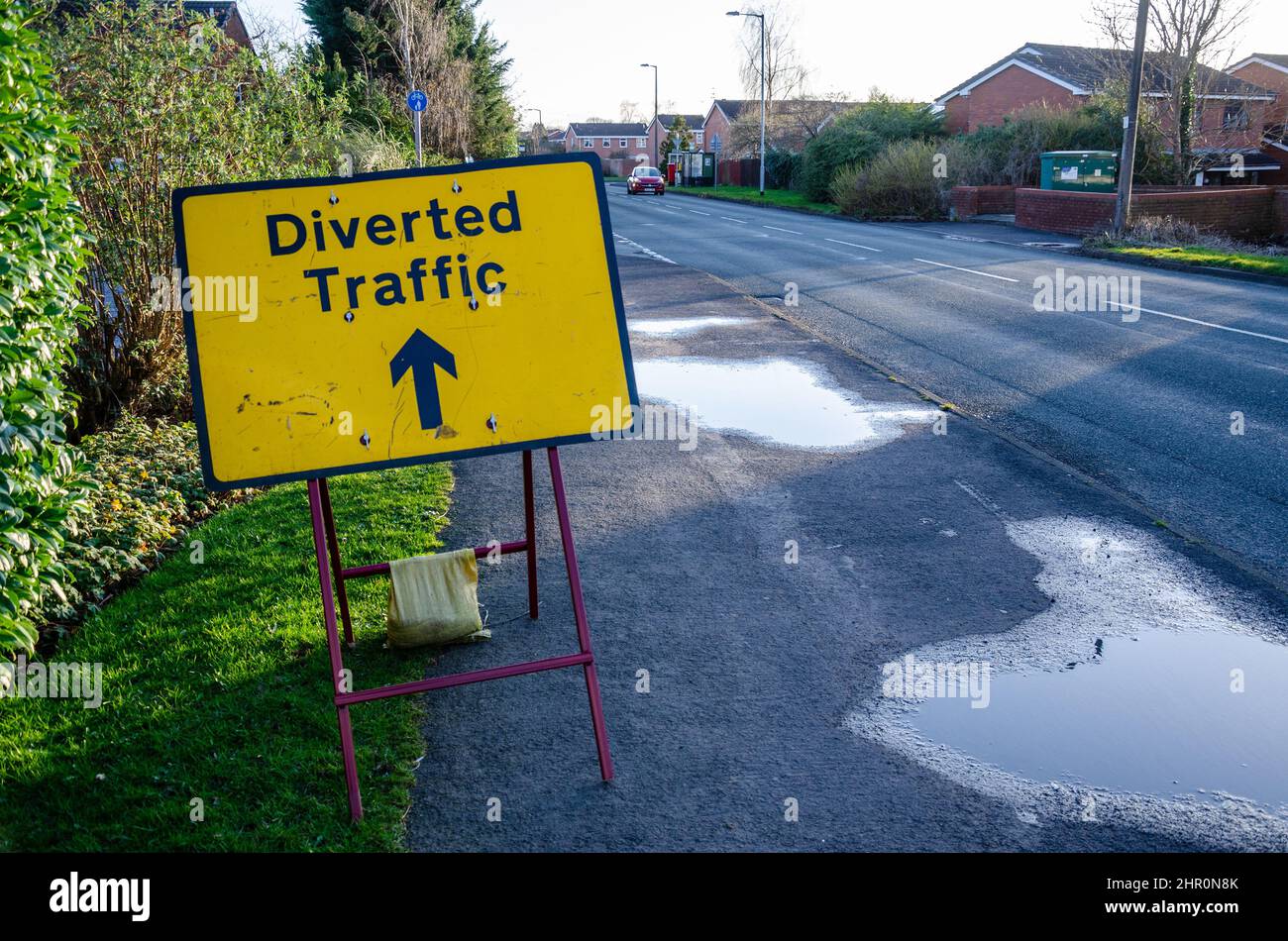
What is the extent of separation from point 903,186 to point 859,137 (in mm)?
7462

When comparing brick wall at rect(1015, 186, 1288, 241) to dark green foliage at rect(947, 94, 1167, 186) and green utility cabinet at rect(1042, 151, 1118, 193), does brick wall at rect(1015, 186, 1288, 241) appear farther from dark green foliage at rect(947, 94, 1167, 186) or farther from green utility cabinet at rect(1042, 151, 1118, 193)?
dark green foliage at rect(947, 94, 1167, 186)

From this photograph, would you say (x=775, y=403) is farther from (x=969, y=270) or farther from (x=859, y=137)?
(x=859, y=137)

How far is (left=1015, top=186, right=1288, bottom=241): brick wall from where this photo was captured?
26.8 meters

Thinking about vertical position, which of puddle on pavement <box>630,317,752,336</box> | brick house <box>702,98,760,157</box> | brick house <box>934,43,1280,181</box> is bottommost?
puddle on pavement <box>630,317,752,336</box>

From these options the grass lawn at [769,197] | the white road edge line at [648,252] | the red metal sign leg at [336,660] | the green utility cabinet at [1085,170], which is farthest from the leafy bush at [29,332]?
the grass lawn at [769,197]

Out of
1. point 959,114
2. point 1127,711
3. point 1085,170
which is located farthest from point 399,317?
point 959,114

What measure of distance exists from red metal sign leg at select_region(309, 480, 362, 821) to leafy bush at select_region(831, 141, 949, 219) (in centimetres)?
3323

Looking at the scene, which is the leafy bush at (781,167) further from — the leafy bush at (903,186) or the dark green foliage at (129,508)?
the dark green foliage at (129,508)

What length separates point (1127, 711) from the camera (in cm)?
429

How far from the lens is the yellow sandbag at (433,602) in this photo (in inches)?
188

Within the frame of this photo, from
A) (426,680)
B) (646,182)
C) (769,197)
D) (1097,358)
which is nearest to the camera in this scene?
(426,680)

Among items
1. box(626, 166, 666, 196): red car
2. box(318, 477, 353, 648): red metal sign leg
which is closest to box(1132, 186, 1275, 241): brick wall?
box(318, 477, 353, 648): red metal sign leg

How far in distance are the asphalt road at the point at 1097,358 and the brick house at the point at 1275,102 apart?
2371cm
